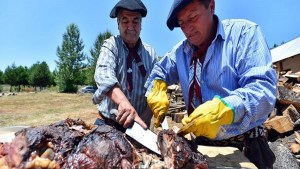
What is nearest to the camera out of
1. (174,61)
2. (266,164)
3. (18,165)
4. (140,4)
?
(18,165)

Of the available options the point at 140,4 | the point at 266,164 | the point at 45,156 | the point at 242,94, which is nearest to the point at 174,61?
the point at 140,4

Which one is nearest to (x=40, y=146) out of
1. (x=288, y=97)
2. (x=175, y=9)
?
(x=175, y=9)

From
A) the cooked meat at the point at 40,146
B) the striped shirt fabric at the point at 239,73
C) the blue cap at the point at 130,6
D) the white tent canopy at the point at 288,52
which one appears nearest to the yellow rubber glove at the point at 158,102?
the striped shirt fabric at the point at 239,73

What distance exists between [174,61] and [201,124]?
1.28 metres

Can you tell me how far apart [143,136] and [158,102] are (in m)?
0.63

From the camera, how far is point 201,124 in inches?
94.8

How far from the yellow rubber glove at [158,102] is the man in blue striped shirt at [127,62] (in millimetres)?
444

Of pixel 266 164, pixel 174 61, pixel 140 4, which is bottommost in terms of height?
pixel 266 164

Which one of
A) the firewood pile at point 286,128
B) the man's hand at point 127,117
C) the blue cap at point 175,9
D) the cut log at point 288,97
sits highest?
the blue cap at point 175,9

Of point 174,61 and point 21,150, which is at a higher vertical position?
point 174,61

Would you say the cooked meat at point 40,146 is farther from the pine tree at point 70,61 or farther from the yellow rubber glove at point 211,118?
the pine tree at point 70,61

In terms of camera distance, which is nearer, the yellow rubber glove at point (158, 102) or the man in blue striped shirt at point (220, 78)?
the man in blue striped shirt at point (220, 78)

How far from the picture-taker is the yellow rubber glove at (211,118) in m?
2.38

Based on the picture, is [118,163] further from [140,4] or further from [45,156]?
[140,4]
